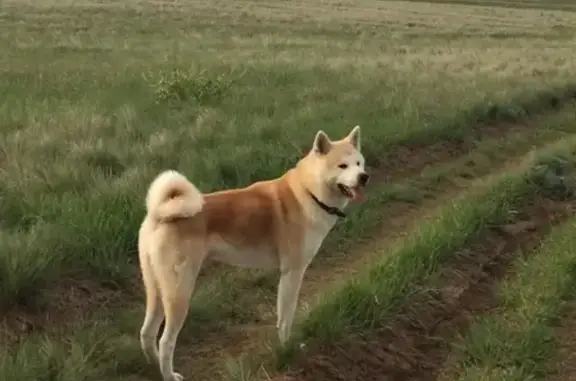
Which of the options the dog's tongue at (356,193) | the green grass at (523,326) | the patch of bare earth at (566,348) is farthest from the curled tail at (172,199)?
the patch of bare earth at (566,348)

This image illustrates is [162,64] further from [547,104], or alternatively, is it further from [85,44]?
[547,104]

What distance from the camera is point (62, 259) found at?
548cm

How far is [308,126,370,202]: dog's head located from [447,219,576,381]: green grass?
124 cm

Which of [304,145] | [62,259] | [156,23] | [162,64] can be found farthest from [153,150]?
[156,23]

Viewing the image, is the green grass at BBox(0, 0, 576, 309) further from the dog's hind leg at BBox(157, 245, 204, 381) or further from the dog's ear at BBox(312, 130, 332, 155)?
the dog's ear at BBox(312, 130, 332, 155)

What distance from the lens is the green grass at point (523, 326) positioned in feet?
16.2

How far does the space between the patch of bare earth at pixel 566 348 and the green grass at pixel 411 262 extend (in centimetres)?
101

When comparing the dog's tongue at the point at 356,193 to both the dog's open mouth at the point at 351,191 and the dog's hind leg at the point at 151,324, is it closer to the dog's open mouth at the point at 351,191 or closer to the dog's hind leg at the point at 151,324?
the dog's open mouth at the point at 351,191

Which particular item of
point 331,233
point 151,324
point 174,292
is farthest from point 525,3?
point 174,292

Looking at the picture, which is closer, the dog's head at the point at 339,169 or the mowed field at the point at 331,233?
the mowed field at the point at 331,233

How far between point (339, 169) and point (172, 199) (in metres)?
1.21

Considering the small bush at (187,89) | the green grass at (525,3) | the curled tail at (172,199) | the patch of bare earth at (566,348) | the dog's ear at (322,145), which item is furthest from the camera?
the green grass at (525,3)

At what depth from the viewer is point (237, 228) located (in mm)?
4883

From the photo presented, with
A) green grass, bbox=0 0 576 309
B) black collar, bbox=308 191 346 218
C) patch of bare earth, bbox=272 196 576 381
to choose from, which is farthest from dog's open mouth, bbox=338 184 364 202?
green grass, bbox=0 0 576 309
